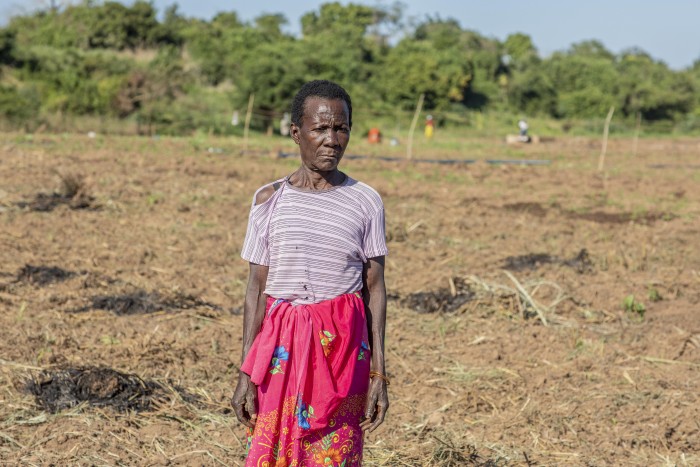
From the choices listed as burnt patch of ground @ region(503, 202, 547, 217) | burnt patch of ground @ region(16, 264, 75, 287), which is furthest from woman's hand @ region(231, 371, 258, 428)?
burnt patch of ground @ region(503, 202, 547, 217)

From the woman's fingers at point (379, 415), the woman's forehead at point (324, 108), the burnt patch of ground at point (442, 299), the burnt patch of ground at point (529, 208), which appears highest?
the woman's forehead at point (324, 108)

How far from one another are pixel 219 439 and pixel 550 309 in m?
3.17

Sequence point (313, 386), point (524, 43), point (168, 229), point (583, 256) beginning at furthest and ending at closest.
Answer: point (524, 43) < point (168, 229) < point (583, 256) < point (313, 386)

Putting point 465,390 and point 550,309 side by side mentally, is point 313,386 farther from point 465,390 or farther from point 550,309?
point 550,309

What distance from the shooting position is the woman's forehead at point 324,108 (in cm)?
245

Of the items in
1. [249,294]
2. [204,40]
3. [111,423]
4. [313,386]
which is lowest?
[111,423]

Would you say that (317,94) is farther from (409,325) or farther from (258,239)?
(409,325)

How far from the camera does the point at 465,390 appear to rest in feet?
16.1

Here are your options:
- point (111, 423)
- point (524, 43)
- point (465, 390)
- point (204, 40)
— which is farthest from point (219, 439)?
point (524, 43)

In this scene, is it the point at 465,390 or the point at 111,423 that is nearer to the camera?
the point at 111,423

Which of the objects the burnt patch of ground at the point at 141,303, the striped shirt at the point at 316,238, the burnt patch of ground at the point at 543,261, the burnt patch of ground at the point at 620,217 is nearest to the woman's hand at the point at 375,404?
the striped shirt at the point at 316,238

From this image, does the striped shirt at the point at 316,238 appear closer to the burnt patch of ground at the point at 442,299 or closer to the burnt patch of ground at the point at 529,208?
the burnt patch of ground at the point at 442,299

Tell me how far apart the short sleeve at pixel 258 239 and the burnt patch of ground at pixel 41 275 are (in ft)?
14.6

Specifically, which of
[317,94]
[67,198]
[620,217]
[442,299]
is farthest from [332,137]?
[620,217]
